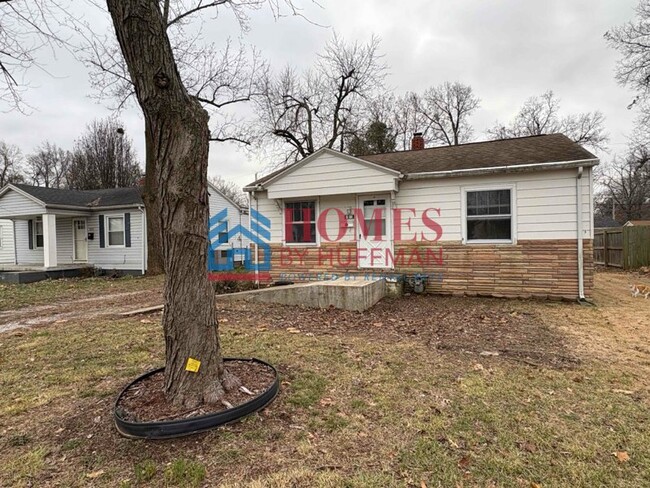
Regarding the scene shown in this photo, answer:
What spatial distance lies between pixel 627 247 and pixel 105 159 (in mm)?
36271

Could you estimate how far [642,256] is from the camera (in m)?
14.5

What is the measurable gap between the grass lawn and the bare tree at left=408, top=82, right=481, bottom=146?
1068 inches

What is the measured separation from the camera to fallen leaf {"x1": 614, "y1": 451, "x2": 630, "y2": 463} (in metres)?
2.23

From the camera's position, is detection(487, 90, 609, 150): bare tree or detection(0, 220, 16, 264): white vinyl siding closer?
detection(0, 220, 16, 264): white vinyl siding

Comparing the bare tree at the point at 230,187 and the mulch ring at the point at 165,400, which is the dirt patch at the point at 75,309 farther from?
the bare tree at the point at 230,187

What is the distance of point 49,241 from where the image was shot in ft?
48.7

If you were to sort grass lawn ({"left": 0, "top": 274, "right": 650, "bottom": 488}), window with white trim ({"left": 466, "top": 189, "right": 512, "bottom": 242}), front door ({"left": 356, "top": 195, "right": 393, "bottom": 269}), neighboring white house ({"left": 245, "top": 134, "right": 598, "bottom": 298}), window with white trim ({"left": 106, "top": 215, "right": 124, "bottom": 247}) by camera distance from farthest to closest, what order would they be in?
window with white trim ({"left": 106, "top": 215, "right": 124, "bottom": 247}), front door ({"left": 356, "top": 195, "right": 393, "bottom": 269}), window with white trim ({"left": 466, "top": 189, "right": 512, "bottom": 242}), neighboring white house ({"left": 245, "top": 134, "right": 598, "bottom": 298}), grass lawn ({"left": 0, "top": 274, "right": 650, "bottom": 488})

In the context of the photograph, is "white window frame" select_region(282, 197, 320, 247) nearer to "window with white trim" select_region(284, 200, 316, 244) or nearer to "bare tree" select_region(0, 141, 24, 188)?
"window with white trim" select_region(284, 200, 316, 244)

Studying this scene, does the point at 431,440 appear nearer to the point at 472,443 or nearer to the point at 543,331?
the point at 472,443

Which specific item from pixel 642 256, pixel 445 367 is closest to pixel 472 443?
pixel 445 367

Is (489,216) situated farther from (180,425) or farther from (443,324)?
(180,425)

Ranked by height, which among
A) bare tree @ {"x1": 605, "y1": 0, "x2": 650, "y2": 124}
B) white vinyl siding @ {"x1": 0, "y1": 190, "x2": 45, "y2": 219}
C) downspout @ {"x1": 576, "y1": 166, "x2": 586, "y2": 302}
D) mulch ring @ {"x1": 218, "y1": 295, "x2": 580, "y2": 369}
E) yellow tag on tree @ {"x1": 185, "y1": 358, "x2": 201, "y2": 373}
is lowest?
mulch ring @ {"x1": 218, "y1": 295, "x2": 580, "y2": 369}

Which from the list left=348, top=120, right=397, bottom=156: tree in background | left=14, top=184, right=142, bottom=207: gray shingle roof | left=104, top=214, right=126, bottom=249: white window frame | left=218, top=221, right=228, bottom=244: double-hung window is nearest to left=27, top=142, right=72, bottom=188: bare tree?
left=14, top=184, right=142, bottom=207: gray shingle roof
